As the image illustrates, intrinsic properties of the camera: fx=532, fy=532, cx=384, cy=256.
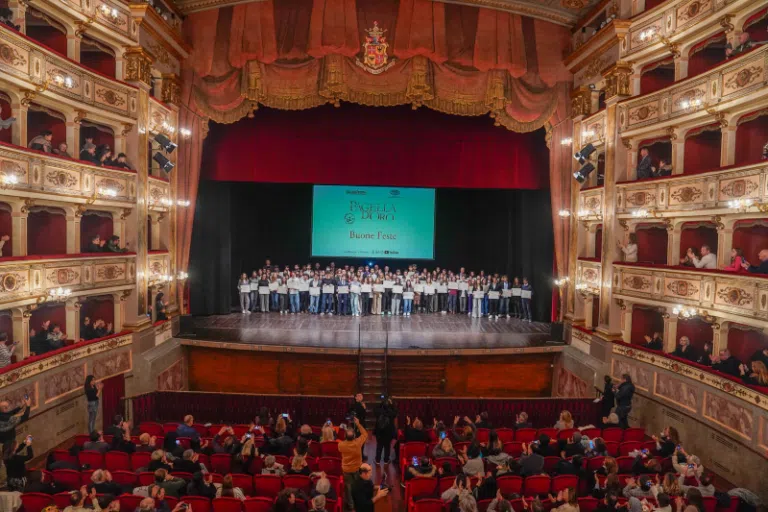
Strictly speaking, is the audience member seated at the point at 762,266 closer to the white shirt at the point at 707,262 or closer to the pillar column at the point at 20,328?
the white shirt at the point at 707,262

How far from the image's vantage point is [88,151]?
1155cm

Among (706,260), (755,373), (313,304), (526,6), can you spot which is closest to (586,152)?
(706,260)

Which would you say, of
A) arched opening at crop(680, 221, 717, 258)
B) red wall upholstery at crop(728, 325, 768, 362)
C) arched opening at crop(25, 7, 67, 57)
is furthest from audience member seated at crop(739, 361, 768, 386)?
arched opening at crop(25, 7, 67, 57)

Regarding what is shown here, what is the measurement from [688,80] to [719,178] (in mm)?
2239

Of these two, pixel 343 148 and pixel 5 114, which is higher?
pixel 343 148

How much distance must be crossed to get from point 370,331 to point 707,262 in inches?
346

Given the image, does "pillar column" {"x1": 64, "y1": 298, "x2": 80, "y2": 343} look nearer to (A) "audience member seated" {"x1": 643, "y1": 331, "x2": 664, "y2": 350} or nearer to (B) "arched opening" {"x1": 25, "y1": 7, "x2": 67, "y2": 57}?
(B) "arched opening" {"x1": 25, "y1": 7, "x2": 67, "y2": 57}

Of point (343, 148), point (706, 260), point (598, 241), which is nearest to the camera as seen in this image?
point (706, 260)

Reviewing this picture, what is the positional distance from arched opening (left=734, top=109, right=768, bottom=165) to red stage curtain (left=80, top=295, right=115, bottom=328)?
45.5ft

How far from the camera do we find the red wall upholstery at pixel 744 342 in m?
10.0

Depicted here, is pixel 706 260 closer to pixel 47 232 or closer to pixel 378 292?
pixel 378 292

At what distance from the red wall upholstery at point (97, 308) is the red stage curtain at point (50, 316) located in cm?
75

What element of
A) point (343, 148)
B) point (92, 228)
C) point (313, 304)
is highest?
point (343, 148)

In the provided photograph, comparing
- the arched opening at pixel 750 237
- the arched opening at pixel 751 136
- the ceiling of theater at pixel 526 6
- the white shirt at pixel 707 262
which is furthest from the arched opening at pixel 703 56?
the white shirt at pixel 707 262
